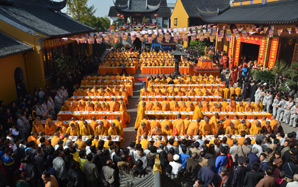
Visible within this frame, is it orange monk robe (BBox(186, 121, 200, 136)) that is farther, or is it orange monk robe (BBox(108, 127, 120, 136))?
orange monk robe (BBox(186, 121, 200, 136))

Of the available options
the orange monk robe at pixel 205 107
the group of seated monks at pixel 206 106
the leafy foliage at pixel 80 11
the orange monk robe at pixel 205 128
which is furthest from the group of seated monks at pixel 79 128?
the leafy foliage at pixel 80 11

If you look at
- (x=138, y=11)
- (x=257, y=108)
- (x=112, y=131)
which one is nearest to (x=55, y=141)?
(x=112, y=131)

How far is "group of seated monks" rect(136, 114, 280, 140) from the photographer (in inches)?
378

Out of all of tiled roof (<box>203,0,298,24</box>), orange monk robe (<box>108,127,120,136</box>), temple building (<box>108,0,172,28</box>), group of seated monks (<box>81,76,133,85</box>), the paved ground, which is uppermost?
temple building (<box>108,0,172,28</box>)

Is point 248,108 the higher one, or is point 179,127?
point 248,108

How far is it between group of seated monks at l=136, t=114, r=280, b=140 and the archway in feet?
30.6

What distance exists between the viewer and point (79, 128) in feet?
32.3

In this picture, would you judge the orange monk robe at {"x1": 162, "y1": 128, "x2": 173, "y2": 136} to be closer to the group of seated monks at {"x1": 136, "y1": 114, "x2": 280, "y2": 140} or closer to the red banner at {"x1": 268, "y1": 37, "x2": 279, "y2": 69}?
the group of seated monks at {"x1": 136, "y1": 114, "x2": 280, "y2": 140}

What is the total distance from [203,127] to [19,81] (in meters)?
13.0

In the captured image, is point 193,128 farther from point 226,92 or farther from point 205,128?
point 226,92

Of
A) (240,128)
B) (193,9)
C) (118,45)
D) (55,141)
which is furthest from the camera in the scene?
(193,9)

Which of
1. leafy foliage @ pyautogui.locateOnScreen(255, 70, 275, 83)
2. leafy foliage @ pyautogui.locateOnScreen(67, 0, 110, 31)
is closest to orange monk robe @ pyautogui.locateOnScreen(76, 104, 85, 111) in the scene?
leafy foliage @ pyautogui.locateOnScreen(255, 70, 275, 83)

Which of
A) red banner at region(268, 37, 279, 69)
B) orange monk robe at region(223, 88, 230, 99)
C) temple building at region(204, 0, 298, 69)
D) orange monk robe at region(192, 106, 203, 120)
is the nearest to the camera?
orange monk robe at region(192, 106, 203, 120)

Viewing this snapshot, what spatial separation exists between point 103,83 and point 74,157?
35.4 ft
